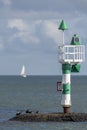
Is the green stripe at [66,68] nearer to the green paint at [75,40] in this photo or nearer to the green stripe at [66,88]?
the green stripe at [66,88]

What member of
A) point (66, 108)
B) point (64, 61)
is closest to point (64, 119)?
point (66, 108)

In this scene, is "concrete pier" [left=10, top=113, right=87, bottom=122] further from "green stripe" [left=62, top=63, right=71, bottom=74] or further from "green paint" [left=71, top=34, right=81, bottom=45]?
"green paint" [left=71, top=34, right=81, bottom=45]

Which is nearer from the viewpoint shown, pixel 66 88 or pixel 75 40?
pixel 66 88

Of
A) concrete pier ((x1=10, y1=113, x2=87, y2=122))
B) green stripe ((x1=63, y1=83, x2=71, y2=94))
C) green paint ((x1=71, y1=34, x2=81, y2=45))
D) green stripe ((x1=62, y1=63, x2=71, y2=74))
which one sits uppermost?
green paint ((x1=71, y1=34, x2=81, y2=45))

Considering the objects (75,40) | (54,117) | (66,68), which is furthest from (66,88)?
(75,40)

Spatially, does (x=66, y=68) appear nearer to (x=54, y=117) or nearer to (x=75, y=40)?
(x=75, y=40)

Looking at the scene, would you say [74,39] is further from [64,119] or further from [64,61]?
[64,119]

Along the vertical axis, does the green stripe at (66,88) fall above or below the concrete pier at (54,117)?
above

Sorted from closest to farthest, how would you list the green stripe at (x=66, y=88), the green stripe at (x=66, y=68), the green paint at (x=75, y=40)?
the green stripe at (x=66, y=68), the green stripe at (x=66, y=88), the green paint at (x=75, y=40)

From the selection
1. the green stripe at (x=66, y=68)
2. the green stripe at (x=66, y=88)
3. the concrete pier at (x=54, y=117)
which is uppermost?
the green stripe at (x=66, y=68)

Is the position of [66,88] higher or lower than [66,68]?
lower

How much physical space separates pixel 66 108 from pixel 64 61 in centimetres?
378

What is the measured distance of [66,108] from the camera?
5416 cm

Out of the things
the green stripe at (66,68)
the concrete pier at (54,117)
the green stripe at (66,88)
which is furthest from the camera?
the green stripe at (66,88)
